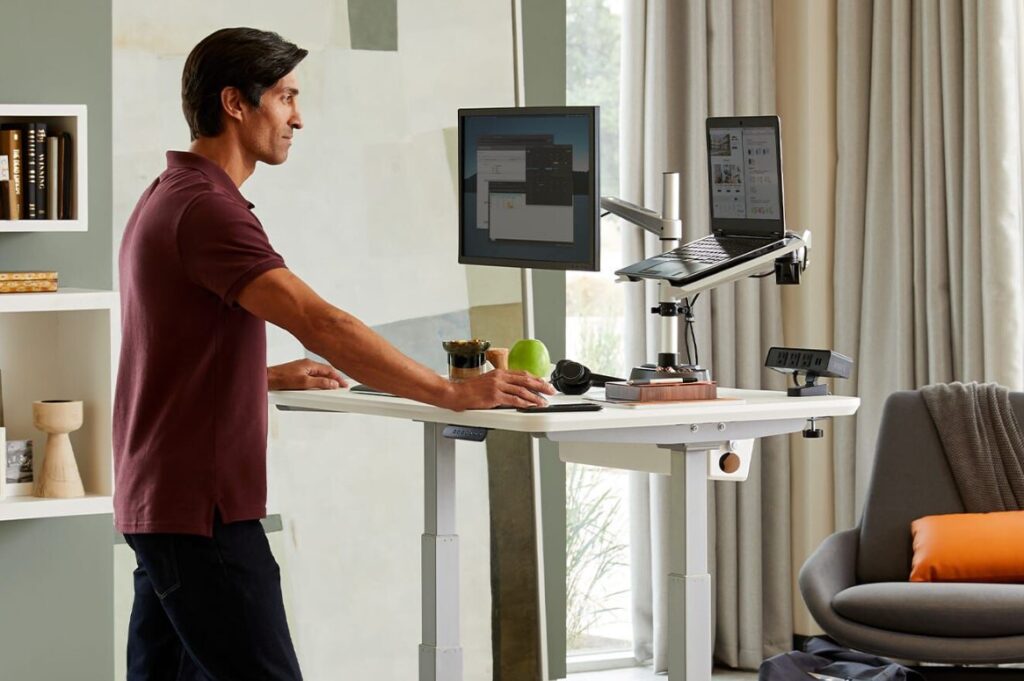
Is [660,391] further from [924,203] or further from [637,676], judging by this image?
[637,676]

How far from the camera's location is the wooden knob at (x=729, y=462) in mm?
2682

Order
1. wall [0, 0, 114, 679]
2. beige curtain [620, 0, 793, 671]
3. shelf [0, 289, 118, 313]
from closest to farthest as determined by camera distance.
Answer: shelf [0, 289, 118, 313] → wall [0, 0, 114, 679] → beige curtain [620, 0, 793, 671]

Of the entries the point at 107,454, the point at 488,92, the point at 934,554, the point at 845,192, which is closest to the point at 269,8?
the point at 488,92

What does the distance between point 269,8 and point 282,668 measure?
1.91 m

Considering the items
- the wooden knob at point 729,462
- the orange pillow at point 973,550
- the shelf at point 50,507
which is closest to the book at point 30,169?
the shelf at point 50,507

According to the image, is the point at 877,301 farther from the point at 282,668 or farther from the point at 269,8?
the point at 282,668

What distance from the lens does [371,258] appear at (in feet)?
11.8

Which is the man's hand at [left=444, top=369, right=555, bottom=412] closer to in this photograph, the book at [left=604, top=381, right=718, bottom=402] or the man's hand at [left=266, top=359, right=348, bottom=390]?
the book at [left=604, top=381, right=718, bottom=402]

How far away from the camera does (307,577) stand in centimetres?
354

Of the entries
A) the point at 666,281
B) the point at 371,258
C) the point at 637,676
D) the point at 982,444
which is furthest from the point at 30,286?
the point at 982,444

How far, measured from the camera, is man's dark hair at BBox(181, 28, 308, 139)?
224 cm

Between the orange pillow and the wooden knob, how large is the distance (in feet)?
2.52

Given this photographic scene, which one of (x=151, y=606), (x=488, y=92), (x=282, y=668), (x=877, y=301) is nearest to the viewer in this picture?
(x=282, y=668)

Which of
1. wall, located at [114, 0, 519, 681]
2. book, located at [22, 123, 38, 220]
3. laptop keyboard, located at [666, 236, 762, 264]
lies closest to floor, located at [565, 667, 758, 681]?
wall, located at [114, 0, 519, 681]
